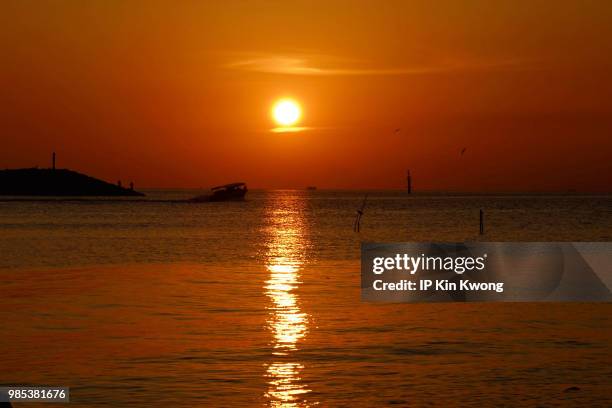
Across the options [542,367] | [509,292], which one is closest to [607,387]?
[542,367]

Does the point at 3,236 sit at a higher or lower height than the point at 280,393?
higher

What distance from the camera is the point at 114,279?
147 ft

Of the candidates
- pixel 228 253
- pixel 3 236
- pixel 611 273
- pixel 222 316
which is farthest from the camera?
pixel 3 236

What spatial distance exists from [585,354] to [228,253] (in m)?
43.6

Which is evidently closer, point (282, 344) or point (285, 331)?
point (282, 344)

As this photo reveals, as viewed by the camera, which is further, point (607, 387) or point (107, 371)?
point (107, 371)

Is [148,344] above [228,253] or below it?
below

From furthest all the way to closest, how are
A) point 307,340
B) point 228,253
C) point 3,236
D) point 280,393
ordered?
point 3,236 → point 228,253 → point 307,340 → point 280,393

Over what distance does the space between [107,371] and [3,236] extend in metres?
73.0

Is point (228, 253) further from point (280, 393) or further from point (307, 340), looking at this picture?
point (280, 393)

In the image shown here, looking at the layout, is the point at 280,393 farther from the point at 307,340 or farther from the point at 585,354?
the point at 585,354

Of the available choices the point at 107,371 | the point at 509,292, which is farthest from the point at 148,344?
the point at 509,292

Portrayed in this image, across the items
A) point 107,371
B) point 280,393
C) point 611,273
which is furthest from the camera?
point 611,273

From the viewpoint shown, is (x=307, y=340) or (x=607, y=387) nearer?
(x=607, y=387)
